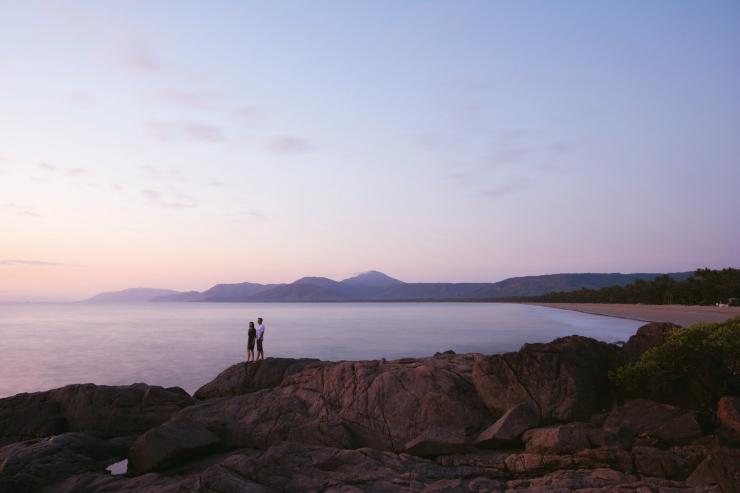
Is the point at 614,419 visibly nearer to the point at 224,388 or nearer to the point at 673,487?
the point at 673,487

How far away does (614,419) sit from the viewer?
14258 mm

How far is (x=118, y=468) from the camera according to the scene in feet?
54.9

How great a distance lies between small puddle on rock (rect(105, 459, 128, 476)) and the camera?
53.6 feet

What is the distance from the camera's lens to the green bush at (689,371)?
49.0 ft

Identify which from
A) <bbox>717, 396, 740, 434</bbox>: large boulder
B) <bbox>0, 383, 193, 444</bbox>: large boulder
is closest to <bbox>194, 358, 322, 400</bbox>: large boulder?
<bbox>0, 383, 193, 444</bbox>: large boulder

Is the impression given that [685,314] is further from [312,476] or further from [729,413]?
[312,476]

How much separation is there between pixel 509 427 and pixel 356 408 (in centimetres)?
503

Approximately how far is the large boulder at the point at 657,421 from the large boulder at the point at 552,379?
1233 millimetres

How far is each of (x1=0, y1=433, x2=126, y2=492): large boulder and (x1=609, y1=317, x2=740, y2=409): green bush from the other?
15835mm

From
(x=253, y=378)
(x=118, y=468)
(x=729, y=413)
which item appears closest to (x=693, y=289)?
(x=729, y=413)

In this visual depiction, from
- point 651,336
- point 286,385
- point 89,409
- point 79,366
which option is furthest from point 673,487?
point 79,366

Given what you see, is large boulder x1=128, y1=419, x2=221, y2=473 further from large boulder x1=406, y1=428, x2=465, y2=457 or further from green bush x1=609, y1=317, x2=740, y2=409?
green bush x1=609, y1=317, x2=740, y2=409

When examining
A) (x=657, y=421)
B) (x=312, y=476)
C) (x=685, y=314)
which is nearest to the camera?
(x=312, y=476)

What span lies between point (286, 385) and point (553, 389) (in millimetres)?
9440
